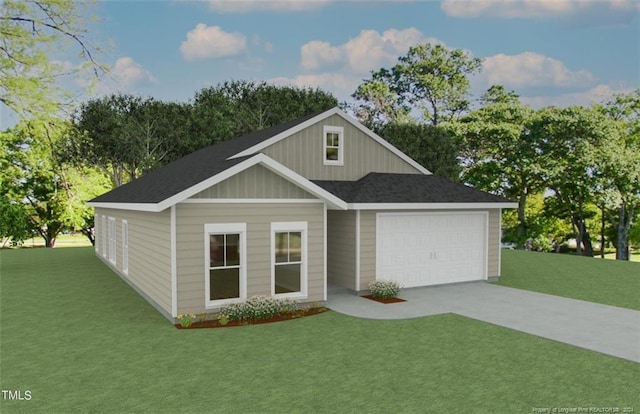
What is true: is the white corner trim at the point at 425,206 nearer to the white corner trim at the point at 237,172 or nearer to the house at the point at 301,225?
the house at the point at 301,225

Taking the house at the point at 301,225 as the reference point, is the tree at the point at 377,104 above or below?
above

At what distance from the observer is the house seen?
1224 centimetres

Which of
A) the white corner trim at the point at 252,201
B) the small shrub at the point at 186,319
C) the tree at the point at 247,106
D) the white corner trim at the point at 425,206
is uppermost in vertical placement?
the tree at the point at 247,106

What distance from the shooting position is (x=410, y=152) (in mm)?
37438

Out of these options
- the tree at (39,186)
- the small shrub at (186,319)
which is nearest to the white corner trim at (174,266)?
the small shrub at (186,319)

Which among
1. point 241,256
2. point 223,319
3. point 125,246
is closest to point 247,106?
point 125,246

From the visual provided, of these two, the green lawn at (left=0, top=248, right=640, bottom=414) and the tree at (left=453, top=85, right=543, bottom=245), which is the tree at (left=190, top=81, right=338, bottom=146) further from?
the green lawn at (left=0, top=248, right=640, bottom=414)

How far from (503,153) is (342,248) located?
2551cm

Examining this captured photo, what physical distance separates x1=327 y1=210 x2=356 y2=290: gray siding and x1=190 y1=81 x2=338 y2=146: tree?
24401 mm

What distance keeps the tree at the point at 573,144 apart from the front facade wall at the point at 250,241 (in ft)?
85.1

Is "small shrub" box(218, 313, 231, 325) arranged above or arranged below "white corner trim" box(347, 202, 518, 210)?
below

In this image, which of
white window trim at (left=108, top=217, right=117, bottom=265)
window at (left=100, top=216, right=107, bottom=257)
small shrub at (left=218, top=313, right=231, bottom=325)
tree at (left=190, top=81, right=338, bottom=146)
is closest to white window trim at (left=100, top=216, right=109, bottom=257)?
window at (left=100, top=216, right=107, bottom=257)

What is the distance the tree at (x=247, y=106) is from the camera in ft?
128

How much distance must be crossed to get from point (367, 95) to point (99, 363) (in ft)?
146
